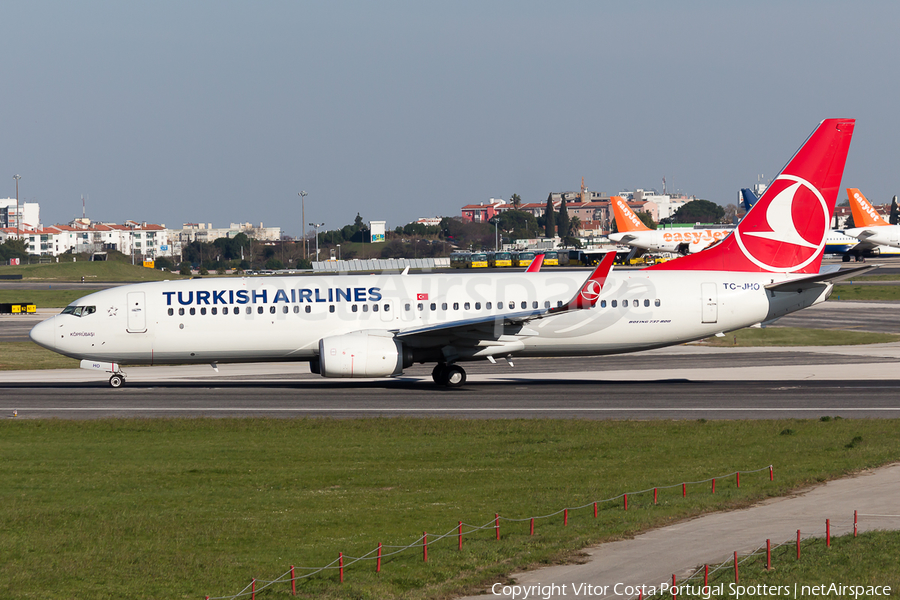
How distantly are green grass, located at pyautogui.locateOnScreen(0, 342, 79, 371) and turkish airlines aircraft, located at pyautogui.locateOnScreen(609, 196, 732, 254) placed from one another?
93852 mm

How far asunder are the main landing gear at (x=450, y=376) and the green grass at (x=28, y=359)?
21.4 metres

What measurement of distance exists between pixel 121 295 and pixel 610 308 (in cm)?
1977

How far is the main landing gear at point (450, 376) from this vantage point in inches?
1459

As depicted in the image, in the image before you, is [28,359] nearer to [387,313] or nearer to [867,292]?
[387,313]

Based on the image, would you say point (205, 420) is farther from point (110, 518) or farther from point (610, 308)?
point (610, 308)

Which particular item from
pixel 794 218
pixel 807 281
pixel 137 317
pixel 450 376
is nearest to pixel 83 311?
pixel 137 317

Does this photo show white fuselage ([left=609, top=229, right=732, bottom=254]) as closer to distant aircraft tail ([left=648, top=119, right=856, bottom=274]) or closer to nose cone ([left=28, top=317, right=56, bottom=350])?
distant aircraft tail ([left=648, top=119, right=856, bottom=274])

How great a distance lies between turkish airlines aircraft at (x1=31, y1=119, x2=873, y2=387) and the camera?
3647cm

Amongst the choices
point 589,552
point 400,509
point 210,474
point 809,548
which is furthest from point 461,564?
point 210,474

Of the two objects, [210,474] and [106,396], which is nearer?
Result: [210,474]

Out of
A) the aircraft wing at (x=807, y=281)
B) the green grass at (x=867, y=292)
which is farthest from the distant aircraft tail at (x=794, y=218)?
the green grass at (x=867, y=292)

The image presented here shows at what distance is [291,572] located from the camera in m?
→ 13.6

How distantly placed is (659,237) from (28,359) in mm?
99208

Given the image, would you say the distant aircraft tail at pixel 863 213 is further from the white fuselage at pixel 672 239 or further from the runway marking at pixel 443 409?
the runway marking at pixel 443 409
